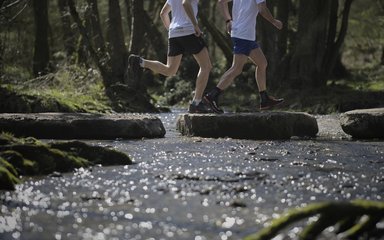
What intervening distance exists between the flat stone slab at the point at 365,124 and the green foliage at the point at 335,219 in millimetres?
6207

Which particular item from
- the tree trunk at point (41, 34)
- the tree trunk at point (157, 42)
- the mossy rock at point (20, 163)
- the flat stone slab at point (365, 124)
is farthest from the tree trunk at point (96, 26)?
the mossy rock at point (20, 163)

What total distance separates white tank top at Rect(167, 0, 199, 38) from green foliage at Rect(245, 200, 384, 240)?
6.67 meters

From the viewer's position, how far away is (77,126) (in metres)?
10.1

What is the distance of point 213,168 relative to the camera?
22.9ft

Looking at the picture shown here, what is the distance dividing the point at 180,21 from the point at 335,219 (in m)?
6.95

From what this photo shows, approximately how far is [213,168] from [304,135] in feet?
12.8

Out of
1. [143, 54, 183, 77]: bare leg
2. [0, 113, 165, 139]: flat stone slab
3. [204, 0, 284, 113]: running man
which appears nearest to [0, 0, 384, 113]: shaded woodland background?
[143, 54, 183, 77]: bare leg

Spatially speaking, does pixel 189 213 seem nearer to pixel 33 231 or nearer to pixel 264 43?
pixel 33 231

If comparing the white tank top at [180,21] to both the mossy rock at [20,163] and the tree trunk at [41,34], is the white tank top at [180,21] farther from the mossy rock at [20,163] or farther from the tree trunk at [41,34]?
the tree trunk at [41,34]

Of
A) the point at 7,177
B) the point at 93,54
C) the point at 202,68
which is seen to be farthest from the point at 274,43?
the point at 7,177

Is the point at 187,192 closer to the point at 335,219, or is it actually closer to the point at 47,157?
the point at 47,157

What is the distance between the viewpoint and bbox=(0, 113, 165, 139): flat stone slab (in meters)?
9.95

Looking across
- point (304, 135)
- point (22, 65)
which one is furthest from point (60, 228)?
point (22, 65)

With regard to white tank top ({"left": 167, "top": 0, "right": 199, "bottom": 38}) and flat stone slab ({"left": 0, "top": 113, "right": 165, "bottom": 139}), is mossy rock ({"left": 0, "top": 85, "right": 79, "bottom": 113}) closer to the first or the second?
flat stone slab ({"left": 0, "top": 113, "right": 165, "bottom": 139})
